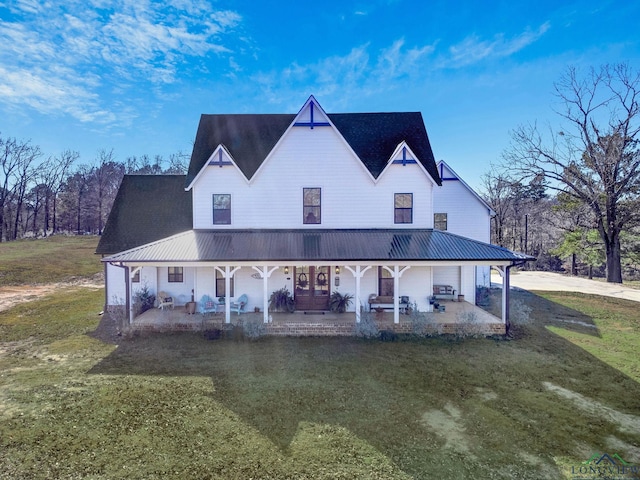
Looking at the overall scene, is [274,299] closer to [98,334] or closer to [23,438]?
[98,334]

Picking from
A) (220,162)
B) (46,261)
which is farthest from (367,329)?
(46,261)

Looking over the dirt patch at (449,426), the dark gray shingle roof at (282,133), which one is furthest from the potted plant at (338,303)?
the dirt patch at (449,426)

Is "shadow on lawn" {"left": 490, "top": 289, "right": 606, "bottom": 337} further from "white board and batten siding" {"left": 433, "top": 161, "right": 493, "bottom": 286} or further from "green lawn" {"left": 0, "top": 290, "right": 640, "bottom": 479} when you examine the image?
"white board and batten siding" {"left": 433, "top": 161, "right": 493, "bottom": 286}

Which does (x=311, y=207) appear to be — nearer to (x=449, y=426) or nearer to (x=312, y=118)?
(x=312, y=118)

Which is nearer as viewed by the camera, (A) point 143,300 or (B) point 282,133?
(A) point 143,300

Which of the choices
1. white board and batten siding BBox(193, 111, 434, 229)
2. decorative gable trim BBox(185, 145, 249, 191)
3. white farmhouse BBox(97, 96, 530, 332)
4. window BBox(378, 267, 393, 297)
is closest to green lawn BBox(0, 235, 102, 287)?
white farmhouse BBox(97, 96, 530, 332)

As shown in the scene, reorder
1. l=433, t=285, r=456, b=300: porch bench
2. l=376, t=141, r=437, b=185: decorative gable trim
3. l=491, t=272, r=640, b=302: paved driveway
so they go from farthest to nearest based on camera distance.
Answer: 1. l=491, t=272, r=640, b=302: paved driveway
2. l=433, t=285, r=456, b=300: porch bench
3. l=376, t=141, r=437, b=185: decorative gable trim

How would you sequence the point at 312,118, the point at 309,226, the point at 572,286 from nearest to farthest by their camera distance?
the point at 312,118, the point at 309,226, the point at 572,286
